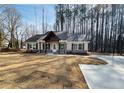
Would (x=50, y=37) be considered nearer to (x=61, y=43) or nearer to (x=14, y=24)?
(x=61, y=43)

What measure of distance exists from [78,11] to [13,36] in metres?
8.52

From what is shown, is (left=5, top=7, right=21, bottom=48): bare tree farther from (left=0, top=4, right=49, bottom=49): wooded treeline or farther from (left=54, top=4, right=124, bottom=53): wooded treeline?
(left=54, top=4, right=124, bottom=53): wooded treeline

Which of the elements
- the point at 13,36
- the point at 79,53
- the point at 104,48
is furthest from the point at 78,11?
the point at 13,36

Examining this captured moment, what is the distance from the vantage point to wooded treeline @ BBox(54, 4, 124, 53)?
711 inches

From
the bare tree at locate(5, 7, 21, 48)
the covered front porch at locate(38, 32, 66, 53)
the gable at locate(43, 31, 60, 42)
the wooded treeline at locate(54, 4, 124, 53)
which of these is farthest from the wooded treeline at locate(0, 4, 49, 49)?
the covered front porch at locate(38, 32, 66, 53)

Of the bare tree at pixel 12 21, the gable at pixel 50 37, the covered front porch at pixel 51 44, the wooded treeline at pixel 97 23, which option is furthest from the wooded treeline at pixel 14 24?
the covered front porch at pixel 51 44

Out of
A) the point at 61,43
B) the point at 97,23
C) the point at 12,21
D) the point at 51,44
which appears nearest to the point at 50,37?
the point at 51,44

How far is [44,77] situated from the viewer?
16.6 feet

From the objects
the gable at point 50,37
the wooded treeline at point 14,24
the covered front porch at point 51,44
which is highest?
the wooded treeline at point 14,24

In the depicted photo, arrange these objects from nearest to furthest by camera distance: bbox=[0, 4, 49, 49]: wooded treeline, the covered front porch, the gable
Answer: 1. the covered front porch
2. the gable
3. bbox=[0, 4, 49, 49]: wooded treeline

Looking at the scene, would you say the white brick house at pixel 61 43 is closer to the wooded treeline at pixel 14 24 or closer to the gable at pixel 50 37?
the gable at pixel 50 37

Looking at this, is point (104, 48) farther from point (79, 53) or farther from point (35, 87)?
point (35, 87)

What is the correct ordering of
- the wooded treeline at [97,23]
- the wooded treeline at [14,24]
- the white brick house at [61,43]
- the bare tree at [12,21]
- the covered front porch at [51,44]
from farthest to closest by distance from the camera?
the wooded treeline at [97,23], the bare tree at [12,21], the wooded treeline at [14,24], the covered front porch at [51,44], the white brick house at [61,43]

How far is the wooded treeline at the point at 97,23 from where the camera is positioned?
1805 centimetres
